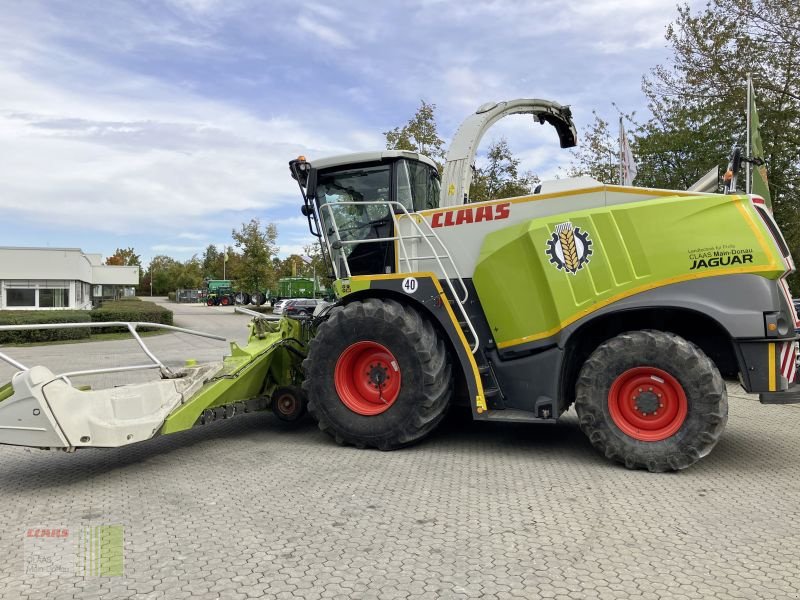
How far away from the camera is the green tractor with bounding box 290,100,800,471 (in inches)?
190

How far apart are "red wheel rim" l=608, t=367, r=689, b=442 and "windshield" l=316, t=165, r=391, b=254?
9.19 feet

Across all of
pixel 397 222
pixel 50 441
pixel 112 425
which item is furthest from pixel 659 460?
pixel 50 441

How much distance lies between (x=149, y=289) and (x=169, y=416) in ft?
390

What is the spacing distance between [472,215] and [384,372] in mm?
1707

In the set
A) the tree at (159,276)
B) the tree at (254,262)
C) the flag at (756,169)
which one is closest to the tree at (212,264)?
the tree at (159,276)

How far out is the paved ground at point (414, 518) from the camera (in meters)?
3.13

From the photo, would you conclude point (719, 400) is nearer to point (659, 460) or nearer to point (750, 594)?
point (659, 460)

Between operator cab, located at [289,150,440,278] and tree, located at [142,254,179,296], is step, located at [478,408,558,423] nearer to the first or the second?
operator cab, located at [289,150,440,278]

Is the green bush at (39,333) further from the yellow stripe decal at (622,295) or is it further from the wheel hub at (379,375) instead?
the yellow stripe decal at (622,295)

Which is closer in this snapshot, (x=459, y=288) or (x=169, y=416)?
(x=169, y=416)

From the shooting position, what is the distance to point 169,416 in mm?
5188

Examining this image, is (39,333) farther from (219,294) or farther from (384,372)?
(219,294)

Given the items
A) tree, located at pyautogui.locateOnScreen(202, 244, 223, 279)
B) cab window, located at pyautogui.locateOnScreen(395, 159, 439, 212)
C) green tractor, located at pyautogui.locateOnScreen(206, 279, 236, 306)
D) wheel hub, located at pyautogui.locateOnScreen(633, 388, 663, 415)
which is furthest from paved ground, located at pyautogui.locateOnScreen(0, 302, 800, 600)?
tree, located at pyautogui.locateOnScreen(202, 244, 223, 279)

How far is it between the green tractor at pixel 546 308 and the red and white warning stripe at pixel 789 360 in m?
0.02
